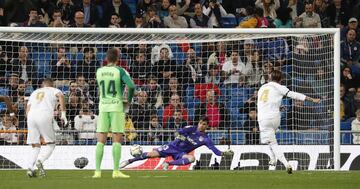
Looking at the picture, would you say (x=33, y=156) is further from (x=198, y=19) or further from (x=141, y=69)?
(x=198, y=19)

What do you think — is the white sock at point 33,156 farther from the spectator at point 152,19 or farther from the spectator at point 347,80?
the spectator at point 347,80

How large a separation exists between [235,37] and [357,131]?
11.1 ft

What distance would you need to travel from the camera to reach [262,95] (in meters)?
22.6

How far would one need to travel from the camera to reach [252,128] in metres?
25.8

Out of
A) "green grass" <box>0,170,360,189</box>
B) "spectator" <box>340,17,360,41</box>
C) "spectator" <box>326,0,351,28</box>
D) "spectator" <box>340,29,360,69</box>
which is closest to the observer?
"green grass" <box>0,170,360,189</box>

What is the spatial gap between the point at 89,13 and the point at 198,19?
9.23 ft

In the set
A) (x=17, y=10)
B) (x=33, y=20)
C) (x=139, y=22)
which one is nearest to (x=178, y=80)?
(x=139, y=22)

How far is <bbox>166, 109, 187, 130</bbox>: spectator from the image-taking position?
2572cm

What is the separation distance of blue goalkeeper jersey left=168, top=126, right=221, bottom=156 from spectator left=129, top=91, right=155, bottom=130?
1411mm

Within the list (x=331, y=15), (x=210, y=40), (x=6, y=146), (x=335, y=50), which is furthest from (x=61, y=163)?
(x=331, y=15)

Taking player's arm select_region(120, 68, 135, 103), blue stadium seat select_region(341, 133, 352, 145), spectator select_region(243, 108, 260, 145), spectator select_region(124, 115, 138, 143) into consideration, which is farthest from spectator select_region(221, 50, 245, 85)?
player's arm select_region(120, 68, 135, 103)

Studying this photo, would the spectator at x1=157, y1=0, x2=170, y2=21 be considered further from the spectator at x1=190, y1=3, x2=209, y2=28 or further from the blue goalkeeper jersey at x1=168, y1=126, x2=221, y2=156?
the blue goalkeeper jersey at x1=168, y1=126, x2=221, y2=156

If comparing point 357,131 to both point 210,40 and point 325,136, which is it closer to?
point 325,136

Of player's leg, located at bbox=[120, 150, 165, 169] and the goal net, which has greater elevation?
the goal net
